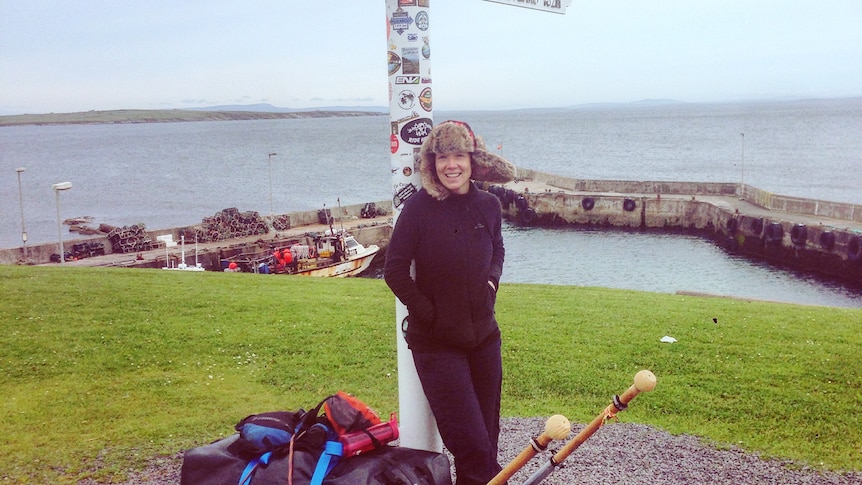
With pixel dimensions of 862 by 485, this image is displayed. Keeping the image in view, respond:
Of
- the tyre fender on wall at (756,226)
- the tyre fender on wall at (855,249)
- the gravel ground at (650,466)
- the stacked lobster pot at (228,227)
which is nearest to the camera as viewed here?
the gravel ground at (650,466)

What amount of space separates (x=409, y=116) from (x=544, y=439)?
185cm

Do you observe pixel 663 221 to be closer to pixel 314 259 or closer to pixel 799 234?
pixel 799 234

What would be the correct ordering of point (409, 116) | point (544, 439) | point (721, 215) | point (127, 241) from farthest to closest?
point (721, 215), point (127, 241), point (409, 116), point (544, 439)

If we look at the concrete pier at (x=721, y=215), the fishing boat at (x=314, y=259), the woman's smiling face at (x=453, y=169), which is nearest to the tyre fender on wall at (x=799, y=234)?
the concrete pier at (x=721, y=215)

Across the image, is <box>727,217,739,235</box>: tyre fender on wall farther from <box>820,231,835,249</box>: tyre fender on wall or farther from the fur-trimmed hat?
the fur-trimmed hat

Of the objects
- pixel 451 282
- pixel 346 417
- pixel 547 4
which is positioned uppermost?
pixel 547 4

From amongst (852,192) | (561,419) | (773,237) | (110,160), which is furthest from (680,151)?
(561,419)

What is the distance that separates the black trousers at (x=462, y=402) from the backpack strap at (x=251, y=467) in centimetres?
81

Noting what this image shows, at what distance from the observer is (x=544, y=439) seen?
110 inches

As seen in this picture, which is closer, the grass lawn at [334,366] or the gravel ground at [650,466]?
the gravel ground at [650,466]

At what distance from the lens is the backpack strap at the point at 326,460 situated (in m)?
3.09

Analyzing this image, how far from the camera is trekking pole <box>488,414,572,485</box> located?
2662 mm

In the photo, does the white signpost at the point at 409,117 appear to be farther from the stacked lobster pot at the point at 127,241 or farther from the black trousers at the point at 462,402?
the stacked lobster pot at the point at 127,241

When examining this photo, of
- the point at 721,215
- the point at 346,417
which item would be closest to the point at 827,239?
the point at 721,215
